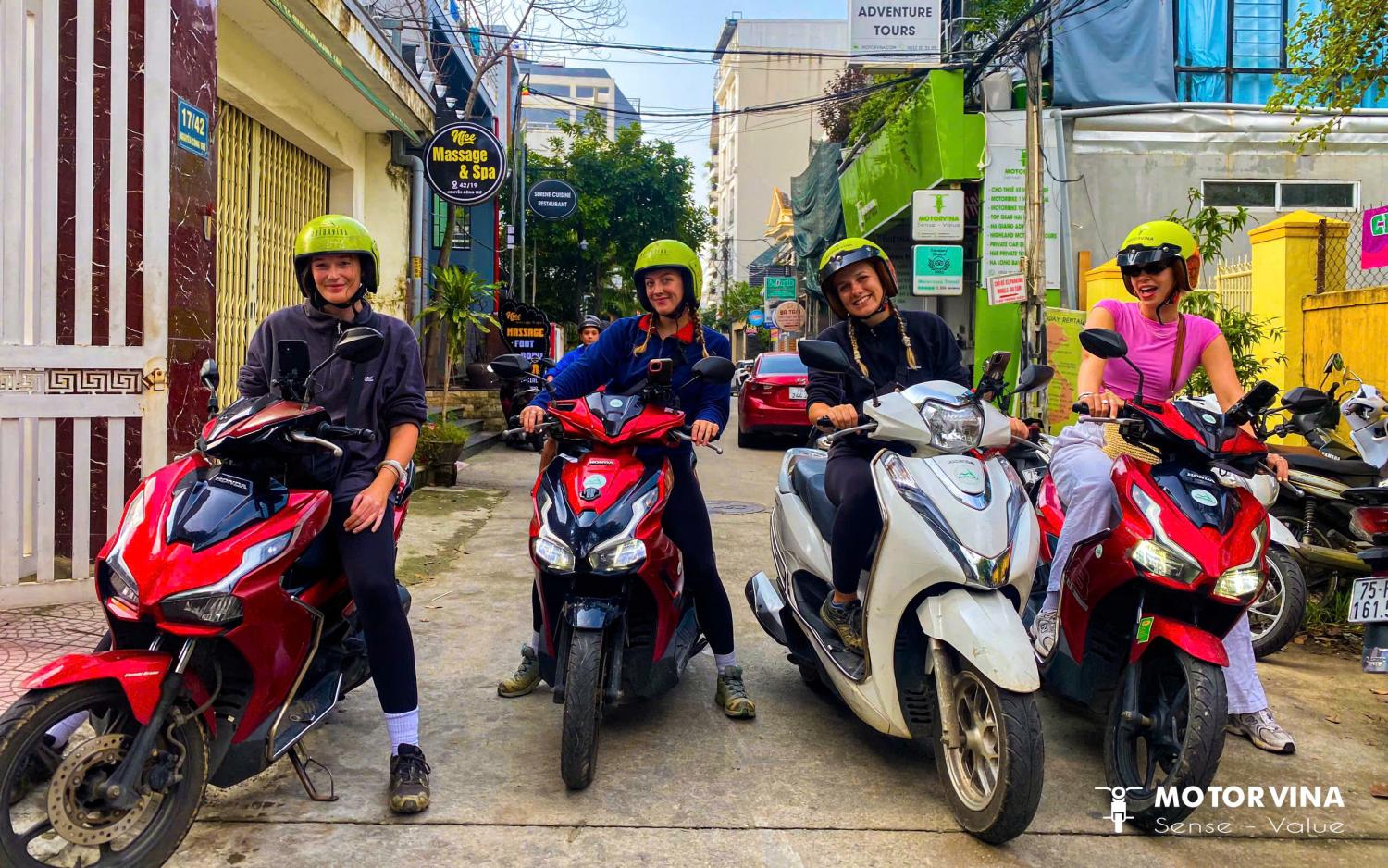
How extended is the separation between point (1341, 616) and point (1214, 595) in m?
2.83

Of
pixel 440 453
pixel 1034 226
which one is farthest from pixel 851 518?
pixel 1034 226

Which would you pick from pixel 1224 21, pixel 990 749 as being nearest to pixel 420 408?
pixel 990 749

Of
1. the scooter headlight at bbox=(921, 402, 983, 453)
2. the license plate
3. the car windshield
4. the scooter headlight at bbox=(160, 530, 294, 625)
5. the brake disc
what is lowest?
the brake disc

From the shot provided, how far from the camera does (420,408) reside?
320 cm

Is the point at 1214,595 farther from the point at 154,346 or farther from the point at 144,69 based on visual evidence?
the point at 144,69

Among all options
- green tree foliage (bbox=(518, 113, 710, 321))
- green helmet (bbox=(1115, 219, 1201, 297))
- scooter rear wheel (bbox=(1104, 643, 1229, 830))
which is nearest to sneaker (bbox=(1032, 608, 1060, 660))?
scooter rear wheel (bbox=(1104, 643, 1229, 830))

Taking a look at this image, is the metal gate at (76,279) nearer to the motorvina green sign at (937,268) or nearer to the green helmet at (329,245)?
the green helmet at (329,245)

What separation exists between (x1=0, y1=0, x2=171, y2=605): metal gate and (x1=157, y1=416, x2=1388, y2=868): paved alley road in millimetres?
1680

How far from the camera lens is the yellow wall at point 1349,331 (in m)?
7.55

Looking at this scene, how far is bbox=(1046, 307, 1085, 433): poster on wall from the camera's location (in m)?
11.8

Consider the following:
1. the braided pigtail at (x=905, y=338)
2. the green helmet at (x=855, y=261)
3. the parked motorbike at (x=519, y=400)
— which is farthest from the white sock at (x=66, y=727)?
the braided pigtail at (x=905, y=338)

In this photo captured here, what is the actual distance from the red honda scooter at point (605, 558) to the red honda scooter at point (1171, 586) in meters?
1.37

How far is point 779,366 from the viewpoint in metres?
14.7

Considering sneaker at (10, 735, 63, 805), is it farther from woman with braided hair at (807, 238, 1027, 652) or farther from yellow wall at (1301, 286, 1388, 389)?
yellow wall at (1301, 286, 1388, 389)
